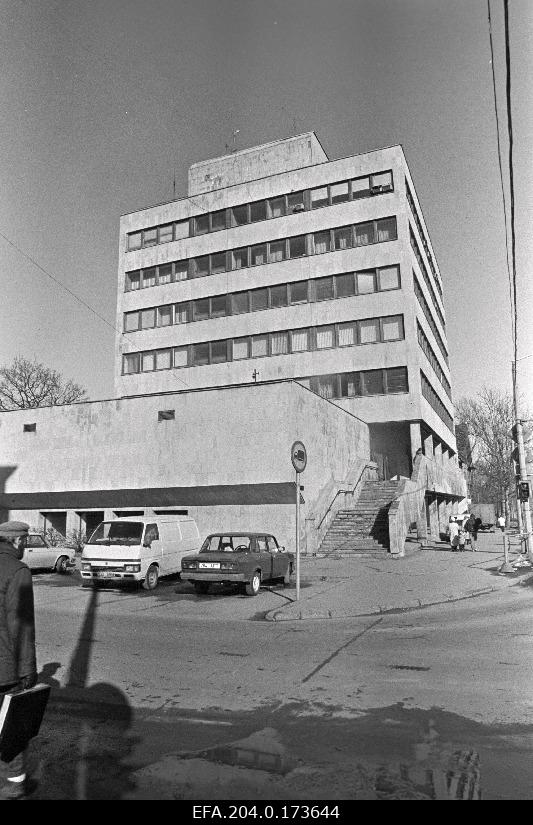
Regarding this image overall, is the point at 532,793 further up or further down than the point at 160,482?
further down

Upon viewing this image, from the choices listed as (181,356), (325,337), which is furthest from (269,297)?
(181,356)

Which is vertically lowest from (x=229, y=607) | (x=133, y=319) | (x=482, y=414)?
(x=229, y=607)

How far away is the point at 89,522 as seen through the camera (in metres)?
27.6

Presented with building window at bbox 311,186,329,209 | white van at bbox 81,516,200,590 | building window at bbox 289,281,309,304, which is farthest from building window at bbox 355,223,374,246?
white van at bbox 81,516,200,590

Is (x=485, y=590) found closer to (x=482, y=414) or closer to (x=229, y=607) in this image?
(x=229, y=607)

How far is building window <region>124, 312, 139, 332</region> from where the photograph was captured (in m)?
42.6

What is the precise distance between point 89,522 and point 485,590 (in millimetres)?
19601

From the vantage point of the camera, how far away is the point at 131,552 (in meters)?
14.2

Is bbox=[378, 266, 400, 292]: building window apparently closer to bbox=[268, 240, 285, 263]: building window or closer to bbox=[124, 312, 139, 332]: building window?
bbox=[268, 240, 285, 263]: building window

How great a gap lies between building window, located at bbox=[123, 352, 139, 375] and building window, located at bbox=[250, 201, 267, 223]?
41.8 feet

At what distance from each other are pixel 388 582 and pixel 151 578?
6.00 metres
